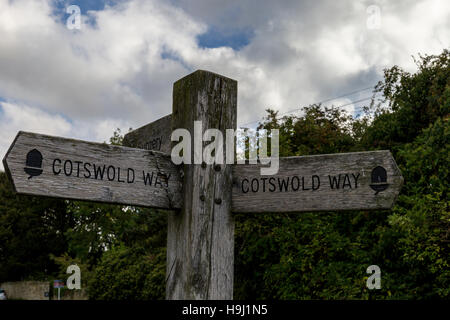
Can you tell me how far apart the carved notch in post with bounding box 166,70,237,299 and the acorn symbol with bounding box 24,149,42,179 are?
2.39 feet

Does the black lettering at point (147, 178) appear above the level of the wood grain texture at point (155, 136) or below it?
below

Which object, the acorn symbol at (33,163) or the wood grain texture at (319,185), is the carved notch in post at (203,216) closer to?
the wood grain texture at (319,185)

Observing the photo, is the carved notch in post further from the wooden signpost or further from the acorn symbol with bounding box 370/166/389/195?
the acorn symbol with bounding box 370/166/389/195

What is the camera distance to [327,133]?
1514 centimetres

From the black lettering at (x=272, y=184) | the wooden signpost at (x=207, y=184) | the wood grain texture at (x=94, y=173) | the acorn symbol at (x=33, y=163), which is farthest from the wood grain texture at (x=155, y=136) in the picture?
the acorn symbol at (x=33, y=163)

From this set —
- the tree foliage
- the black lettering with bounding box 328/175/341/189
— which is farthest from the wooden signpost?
the tree foliage

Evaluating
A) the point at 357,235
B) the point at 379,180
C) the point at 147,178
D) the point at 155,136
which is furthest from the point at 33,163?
the point at 357,235

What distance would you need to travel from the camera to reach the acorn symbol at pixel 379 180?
236 centimetres

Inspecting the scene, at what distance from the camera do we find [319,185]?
2.49 metres

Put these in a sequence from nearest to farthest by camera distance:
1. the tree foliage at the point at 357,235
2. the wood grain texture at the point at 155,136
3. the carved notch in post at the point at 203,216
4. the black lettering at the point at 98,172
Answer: the black lettering at the point at 98,172 < the carved notch in post at the point at 203,216 < the wood grain texture at the point at 155,136 < the tree foliage at the point at 357,235

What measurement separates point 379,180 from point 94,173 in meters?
1.39

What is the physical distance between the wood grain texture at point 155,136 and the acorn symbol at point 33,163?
2.80ft

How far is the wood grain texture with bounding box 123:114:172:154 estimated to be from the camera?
289 cm
